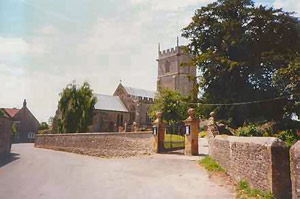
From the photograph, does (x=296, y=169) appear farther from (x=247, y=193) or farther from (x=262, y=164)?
(x=247, y=193)

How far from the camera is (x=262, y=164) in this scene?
7793 millimetres

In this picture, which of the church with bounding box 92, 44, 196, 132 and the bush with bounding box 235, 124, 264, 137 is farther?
the church with bounding box 92, 44, 196, 132

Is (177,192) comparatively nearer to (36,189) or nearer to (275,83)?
(36,189)

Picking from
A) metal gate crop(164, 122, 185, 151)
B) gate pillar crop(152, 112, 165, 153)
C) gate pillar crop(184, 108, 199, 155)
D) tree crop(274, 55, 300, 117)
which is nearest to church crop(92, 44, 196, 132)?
metal gate crop(164, 122, 185, 151)

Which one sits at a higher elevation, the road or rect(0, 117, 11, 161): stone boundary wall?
rect(0, 117, 11, 161): stone boundary wall

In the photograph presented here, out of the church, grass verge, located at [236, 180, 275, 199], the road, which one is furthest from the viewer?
the church

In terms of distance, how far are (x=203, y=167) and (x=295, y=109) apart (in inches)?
498

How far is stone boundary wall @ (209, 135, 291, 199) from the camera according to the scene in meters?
7.11

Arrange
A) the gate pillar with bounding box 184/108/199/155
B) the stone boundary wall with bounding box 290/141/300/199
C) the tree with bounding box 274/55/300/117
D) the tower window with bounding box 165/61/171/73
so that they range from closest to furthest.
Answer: the stone boundary wall with bounding box 290/141/300/199, the tree with bounding box 274/55/300/117, the gate pillar with bounding box 184/108/199/155, the tower window with bounding box 165/61/171/73

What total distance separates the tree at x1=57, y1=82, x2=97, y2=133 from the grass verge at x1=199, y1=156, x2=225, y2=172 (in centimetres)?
2835

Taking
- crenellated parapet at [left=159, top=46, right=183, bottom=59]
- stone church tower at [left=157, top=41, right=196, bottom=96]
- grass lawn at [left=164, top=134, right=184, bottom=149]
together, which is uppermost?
crenellated parapet at [left=159, top=46, right=183, bottom=59]

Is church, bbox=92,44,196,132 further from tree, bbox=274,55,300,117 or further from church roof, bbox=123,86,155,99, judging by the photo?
tree, bbox=274,55,300,117

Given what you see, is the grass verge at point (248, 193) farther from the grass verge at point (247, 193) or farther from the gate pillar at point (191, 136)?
the gate pillar at point (191, 136)

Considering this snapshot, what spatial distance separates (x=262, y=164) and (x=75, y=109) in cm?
3632
